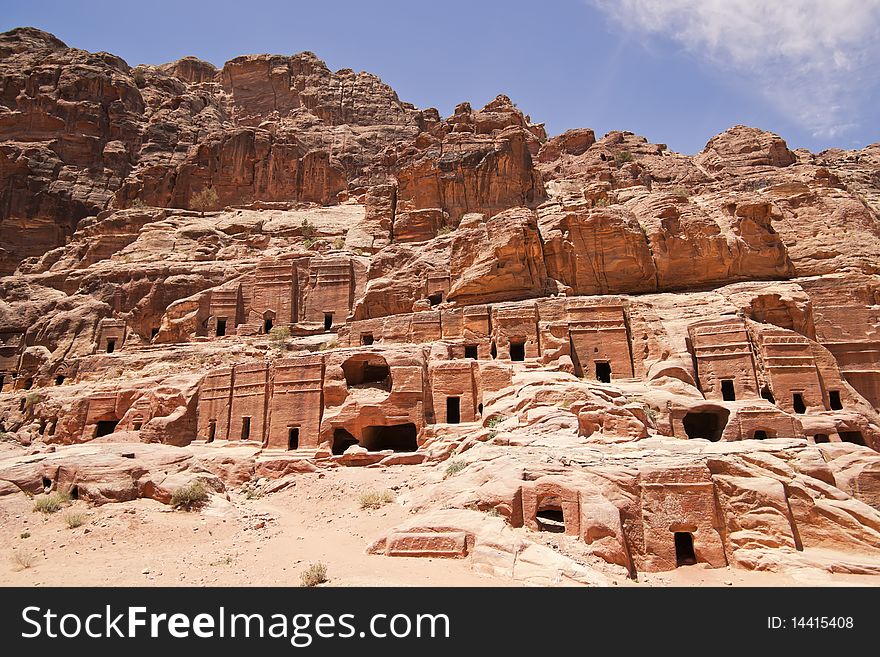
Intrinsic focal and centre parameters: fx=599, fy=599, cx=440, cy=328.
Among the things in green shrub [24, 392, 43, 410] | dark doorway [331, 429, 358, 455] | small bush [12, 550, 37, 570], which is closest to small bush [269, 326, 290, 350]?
dark doorway [331, 429, 358, 455]

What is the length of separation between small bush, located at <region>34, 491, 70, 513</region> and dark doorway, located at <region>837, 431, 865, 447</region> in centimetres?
2721

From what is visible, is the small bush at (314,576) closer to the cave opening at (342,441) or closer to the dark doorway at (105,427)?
the cave opening at (342,441)

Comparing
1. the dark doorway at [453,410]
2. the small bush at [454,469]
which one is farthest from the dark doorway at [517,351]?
the small bush at [454,469]

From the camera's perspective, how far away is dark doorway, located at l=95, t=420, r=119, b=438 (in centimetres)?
2991

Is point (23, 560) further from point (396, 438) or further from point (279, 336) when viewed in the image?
point (279, 336)

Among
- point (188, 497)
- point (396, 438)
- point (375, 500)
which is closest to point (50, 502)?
point (188, 497)

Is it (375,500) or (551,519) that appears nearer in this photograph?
(551,519)

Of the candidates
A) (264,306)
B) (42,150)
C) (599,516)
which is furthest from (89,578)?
(42,150)

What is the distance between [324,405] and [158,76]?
209 ft

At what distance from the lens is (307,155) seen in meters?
58.7

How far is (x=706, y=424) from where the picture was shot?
25.2 m

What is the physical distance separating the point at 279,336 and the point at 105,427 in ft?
33.6

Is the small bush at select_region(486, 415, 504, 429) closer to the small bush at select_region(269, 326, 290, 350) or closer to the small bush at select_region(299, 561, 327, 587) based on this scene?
the small bush at select_region(299, 561, 327, 587)

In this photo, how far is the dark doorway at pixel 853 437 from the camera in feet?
76.7
